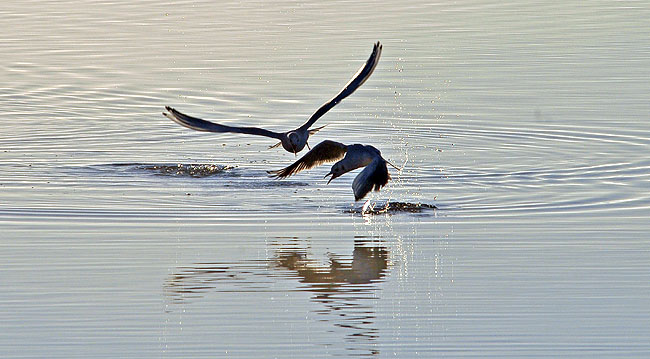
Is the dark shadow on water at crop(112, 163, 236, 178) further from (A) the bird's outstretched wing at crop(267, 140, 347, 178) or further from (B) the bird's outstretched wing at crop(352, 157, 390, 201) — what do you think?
(B) the bird's outstretched wing at crop(352, 157, 390, 201)

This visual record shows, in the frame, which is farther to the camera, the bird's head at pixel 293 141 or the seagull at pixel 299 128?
the bird's head at pixel 293 141

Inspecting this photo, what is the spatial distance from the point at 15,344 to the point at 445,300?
2.56m

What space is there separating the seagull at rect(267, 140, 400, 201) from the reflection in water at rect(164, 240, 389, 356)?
0.60 metres

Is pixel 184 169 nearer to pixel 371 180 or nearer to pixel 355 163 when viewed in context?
pixel 355 163

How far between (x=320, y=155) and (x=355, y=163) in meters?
0.83

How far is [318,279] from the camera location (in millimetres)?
8688

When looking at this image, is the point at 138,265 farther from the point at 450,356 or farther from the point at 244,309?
the point at 450,356

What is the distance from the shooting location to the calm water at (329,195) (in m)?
7.42

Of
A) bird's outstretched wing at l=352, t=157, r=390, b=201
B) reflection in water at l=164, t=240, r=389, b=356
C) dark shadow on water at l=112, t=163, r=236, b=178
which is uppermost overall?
dark shadow on water at l=112, t=163, r=236, b=178

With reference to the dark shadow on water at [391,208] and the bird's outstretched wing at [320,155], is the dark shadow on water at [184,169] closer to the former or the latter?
the bird's outstretched wing at [320,155]

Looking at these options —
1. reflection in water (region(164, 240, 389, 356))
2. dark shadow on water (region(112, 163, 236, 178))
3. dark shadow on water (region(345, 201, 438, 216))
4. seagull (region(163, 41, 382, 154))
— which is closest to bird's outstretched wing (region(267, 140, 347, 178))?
seagull (region(163, 41, 382, 154))

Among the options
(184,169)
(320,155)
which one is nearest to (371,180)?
(320,155)

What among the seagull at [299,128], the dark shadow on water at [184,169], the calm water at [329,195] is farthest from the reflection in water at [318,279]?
the dark shadow on water at [184,169]

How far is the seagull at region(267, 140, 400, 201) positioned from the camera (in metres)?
10.1
